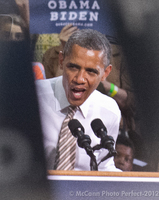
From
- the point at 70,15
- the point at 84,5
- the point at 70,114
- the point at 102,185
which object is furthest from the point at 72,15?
the point at 102,185

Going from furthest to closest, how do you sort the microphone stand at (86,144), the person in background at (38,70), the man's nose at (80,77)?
the person in background at (38,70) → the man's nose at (80,77) → the microphone stand at (86,144)

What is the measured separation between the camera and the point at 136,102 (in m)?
3.24

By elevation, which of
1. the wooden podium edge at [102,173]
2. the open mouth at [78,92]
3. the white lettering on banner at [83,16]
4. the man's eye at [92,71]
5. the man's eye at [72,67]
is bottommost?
the wooden podium edge at [102,173]

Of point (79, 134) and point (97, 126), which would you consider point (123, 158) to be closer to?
point (97, 126)

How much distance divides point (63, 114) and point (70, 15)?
43.1 inches

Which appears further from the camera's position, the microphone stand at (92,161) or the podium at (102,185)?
the podium at (102,185)

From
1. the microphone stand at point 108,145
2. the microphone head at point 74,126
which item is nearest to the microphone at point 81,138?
the microphone head at point 74,126

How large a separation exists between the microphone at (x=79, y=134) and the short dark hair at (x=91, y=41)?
0.73 metres

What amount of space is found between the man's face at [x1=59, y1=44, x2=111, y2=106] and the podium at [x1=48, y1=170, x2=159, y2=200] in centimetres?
88

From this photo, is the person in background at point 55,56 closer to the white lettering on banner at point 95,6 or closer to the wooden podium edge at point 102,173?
the white lettering on banner at point 95,6

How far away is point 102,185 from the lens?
10.7ft

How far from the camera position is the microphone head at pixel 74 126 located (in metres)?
3.09

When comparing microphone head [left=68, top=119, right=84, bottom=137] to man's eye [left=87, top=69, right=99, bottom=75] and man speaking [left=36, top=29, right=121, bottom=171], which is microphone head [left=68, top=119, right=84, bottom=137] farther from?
man's eye [left=87, top=69, right=99, bottom=75]

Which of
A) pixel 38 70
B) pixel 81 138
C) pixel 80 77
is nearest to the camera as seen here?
pixel 81 138
